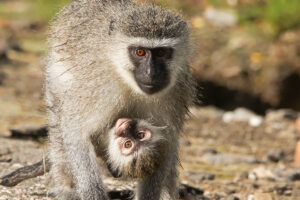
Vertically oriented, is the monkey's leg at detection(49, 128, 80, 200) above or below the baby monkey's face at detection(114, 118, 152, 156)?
below

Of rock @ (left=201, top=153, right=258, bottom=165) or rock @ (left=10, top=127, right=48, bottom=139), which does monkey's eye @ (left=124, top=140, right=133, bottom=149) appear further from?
rock @ (left=201, top=153, right=258, bottom=165)

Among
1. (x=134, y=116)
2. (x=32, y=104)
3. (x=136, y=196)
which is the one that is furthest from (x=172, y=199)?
(x=32, y=104)

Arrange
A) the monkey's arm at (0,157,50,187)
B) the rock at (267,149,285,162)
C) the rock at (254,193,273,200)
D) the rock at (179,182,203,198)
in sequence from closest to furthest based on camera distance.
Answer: the monkey's arm at (0,157,50,187) < the rock at (179,182,203,198) < the rock at (254,193,273,200) < the rock at (267,149,285,162)

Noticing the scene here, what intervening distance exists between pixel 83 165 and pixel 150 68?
3.43ft

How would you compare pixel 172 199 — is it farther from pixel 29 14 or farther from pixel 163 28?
pixel 29 14

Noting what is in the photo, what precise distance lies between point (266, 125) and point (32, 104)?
13.4 ft

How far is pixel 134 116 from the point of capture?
5355mm

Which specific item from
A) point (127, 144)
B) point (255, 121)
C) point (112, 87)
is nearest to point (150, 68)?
point (112, 87)

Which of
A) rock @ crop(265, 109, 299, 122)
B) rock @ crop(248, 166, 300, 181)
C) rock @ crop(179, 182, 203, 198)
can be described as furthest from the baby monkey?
rock @ crop(265, 109, 299, 122)

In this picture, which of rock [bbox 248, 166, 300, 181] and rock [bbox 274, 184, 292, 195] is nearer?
rock [bbox 274, 184, 292, 195]

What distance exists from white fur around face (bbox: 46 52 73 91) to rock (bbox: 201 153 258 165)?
10.5 ft

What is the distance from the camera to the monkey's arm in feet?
18.5

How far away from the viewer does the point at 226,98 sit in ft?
38.8

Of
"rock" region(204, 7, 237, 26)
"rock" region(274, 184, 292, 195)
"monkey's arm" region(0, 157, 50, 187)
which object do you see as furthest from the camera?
"rock" region(204, 7, 237, 26)
